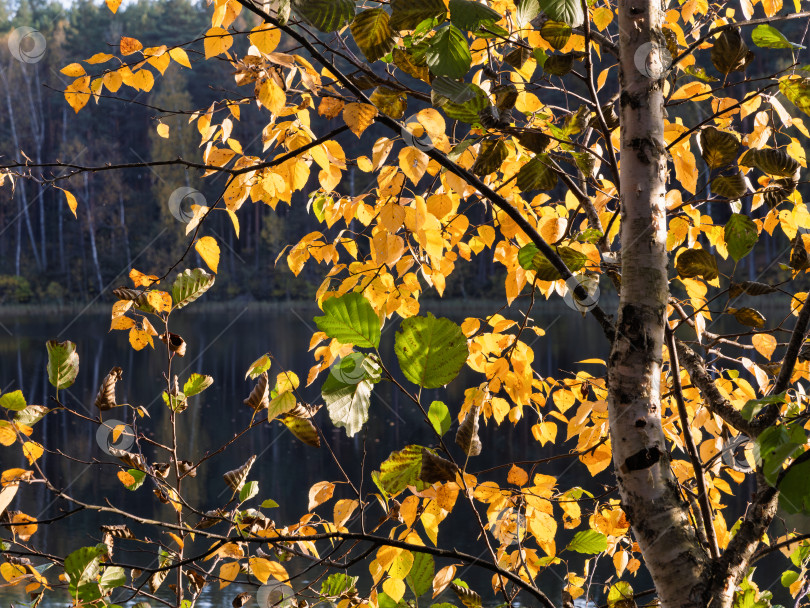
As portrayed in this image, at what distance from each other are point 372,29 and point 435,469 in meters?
0.38

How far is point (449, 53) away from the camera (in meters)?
0.51

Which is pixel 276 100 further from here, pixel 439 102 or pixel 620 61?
pixel 620 61

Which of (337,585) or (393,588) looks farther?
(337,585)

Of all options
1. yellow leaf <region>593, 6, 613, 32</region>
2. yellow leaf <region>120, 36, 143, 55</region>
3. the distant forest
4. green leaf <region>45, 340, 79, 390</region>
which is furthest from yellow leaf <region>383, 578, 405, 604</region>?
the distant forest

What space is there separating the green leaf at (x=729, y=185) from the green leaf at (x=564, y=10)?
1.00 ft

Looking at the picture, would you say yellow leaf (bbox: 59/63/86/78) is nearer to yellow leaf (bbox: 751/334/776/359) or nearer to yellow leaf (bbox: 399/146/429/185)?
yellow leaf (bbox: 399/146/429/185)

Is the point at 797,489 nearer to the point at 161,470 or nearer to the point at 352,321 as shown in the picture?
the point at 352,321

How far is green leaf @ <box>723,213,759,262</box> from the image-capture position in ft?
2.20

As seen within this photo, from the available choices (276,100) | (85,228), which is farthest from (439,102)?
(85,228)

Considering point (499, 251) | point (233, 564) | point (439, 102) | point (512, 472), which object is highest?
point (439, 102)

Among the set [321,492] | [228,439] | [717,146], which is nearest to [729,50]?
[717,146]

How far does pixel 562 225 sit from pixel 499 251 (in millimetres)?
279

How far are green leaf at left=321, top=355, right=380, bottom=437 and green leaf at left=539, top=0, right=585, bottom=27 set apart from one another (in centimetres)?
31

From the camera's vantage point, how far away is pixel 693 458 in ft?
2.41
